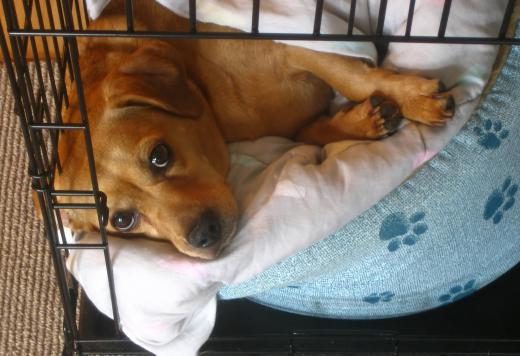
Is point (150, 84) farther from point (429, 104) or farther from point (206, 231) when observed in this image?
point (429, 104)

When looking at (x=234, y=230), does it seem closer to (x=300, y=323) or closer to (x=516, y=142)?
(x=300, y=323)

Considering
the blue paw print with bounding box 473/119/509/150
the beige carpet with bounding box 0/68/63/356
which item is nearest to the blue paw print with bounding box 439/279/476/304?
the blue paw print with bounding box 473/119/509/150

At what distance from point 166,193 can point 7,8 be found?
54 cm

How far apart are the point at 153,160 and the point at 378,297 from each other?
562 millimetres

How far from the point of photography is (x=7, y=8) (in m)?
0.85

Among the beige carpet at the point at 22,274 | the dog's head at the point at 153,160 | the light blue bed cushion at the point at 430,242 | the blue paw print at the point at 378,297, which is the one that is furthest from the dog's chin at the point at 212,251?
the beige carpet at the point at 22,274

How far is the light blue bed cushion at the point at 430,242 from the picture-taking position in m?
1.25

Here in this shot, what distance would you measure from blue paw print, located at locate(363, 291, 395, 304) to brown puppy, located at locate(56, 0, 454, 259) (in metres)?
0.34

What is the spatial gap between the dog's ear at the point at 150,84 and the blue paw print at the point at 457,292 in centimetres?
68

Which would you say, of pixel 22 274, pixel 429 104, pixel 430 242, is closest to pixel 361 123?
pixel 429 104

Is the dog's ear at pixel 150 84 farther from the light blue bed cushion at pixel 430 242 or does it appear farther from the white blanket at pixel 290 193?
the light blue bed cushion at pixel 430 242

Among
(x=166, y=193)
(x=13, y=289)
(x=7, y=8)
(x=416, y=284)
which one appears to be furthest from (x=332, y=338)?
(x=7, y=8)

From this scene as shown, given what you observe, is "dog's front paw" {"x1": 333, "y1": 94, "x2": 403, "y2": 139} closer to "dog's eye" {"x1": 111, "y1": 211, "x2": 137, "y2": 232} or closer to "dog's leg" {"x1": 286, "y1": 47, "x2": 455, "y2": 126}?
"dog's leg" {"x1": 286, "y1": 47, "x2": 455, "y2": 126}

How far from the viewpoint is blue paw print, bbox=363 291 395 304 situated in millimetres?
1465
